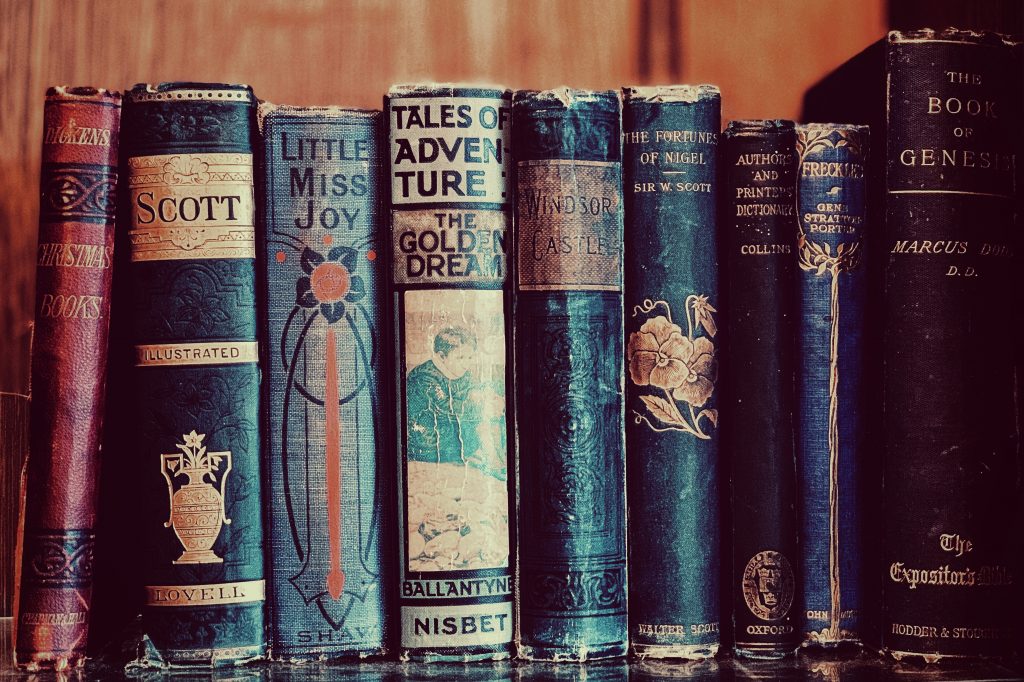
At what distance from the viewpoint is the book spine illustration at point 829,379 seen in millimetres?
735

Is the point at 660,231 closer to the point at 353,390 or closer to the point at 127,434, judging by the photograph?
the point at 353,390

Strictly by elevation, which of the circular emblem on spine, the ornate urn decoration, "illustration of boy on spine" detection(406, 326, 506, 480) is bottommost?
the circular emblem on spine

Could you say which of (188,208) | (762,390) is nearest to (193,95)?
(188,208)

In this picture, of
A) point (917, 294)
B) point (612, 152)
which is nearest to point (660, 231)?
point (612, 152)

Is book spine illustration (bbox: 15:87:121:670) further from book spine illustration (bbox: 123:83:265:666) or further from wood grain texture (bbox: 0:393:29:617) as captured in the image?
wood grain texture (bbox: 0:393:29:617)

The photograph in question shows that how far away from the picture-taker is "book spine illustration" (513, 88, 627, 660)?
712mm

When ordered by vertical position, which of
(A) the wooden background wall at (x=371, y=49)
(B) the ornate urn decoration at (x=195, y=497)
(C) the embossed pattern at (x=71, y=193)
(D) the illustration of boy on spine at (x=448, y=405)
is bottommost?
(B) the ornate urn decoration at (x=195, y=497)

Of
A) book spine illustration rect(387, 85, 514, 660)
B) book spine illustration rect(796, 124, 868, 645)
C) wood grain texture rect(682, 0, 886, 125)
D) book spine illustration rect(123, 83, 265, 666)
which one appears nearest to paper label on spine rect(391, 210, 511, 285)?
book spine illustration rect(387, 85, 514, 660)

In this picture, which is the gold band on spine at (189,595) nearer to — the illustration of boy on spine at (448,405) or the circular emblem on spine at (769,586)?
the illustration of boy on spine at (448,405)

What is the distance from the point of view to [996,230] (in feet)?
2.39

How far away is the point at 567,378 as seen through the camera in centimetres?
71

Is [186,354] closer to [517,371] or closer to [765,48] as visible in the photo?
[517,371]

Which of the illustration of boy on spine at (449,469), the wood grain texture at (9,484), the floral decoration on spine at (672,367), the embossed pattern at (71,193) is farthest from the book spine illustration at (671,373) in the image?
the wood grain texture at (9,484)

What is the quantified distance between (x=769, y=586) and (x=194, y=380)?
0.39 metres
